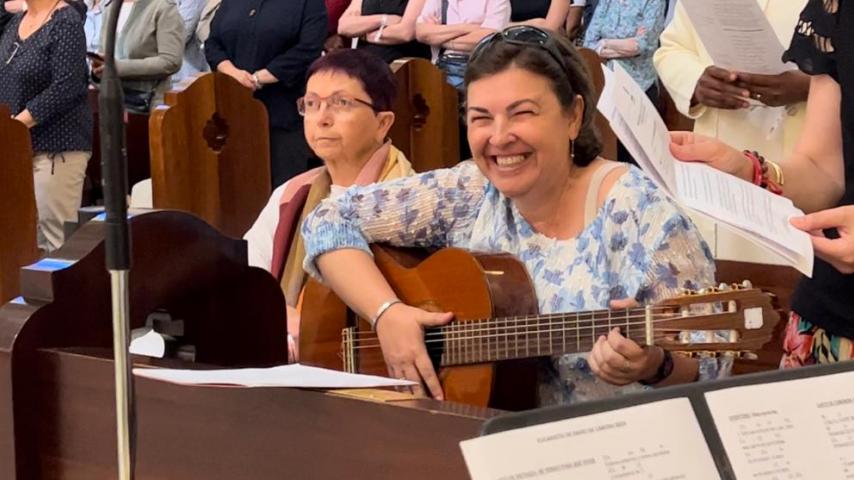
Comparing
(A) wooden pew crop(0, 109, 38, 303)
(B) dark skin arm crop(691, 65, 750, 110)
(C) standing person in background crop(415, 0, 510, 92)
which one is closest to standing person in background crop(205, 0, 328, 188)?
(C) standing person in background crop(415, 0, 510, 92)

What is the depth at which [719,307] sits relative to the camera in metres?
1.67

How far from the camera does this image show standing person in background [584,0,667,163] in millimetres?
4641

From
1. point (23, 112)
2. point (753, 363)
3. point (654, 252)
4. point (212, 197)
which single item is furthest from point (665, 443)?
point (23, 112)

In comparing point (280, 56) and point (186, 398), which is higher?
point (280, 56)

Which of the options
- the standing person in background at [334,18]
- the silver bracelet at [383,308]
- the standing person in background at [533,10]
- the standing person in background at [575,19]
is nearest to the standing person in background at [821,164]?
the silver bracelet at [383,308]

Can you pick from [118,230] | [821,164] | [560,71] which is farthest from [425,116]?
[118,230]

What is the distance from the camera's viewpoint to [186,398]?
4.80 feet

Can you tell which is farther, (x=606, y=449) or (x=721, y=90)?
(x=721, y=90)

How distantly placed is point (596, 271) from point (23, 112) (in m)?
3.64

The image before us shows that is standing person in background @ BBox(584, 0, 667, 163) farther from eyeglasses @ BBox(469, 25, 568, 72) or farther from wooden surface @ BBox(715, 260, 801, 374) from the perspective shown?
eyeglasses @ BBox(469, 25, 568, 72)

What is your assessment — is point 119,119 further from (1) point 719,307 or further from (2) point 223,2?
(2) point 223,2

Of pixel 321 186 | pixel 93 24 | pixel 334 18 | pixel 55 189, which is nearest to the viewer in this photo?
pixel 321 186

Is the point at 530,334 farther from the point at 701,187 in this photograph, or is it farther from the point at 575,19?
the point at 575,19

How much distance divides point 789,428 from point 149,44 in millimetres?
5559
